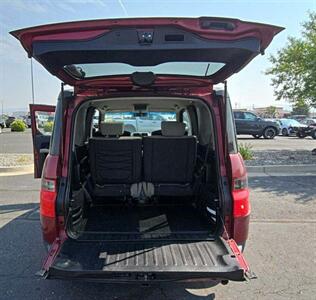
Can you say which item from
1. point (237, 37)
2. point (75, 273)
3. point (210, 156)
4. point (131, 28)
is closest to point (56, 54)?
point (131, 28)

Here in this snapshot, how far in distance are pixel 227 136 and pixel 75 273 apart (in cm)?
185

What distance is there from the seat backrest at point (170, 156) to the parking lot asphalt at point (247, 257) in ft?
4.12

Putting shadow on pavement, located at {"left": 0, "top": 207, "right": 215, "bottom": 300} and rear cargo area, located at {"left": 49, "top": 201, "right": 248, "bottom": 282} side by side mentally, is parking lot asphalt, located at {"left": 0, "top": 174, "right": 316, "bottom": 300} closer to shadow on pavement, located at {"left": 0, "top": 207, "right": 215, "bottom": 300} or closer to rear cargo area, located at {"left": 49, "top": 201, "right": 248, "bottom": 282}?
shadow on pavement, located at {"left": 0, "top": 207, "right": 215, "bottom": 300}

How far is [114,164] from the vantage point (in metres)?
4.43

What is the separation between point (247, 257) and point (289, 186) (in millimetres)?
4178

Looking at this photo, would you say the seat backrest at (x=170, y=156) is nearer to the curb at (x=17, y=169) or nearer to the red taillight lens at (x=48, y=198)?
the red taillight lens at (x=48, y=198)

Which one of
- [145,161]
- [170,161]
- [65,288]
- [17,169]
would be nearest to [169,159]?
[170,161]

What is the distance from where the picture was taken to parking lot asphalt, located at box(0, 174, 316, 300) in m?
3.28

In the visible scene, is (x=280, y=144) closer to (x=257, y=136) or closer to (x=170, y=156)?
(x=257, y=136)

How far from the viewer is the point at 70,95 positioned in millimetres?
3570

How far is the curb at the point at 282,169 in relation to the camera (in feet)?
31.7

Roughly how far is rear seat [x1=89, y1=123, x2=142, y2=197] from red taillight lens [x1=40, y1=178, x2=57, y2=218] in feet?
3.67

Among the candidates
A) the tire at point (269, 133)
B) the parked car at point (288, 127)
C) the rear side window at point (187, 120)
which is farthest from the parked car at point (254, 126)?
the rear side window at point (187, 120)

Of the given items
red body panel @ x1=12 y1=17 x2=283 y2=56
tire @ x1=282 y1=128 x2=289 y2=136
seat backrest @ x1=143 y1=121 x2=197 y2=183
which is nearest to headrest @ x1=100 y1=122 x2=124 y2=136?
seat backrest @ x1=143 y1=121 x2=197 y2=183
